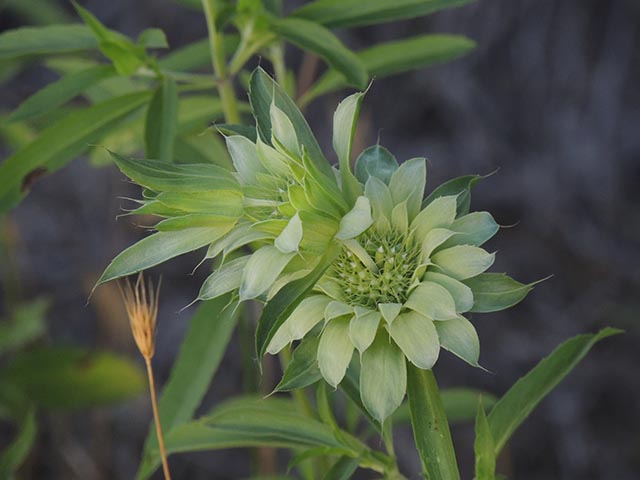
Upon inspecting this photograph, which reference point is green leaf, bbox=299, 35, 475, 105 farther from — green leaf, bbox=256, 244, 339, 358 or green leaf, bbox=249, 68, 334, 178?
green leaf, bbox=256, 244, 339, 358

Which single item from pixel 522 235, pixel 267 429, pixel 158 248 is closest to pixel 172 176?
pixel 158 248

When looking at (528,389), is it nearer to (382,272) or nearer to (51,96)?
(382,272)

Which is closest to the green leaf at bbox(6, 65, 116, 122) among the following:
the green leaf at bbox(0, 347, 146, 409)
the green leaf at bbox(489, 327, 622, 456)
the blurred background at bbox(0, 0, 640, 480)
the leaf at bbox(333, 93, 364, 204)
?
the leaf at bbox(333, 93, 364, 204)

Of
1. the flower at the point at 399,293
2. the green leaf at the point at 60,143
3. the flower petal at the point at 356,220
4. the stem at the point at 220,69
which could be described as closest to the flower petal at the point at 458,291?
A: the flower at the point at 399,293

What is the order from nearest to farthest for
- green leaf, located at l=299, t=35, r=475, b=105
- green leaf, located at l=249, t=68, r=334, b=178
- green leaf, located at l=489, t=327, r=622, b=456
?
green leaf, located at l=249, t=68, r=334, b=178 < green leaf, located at l=489, t=327, r=622, b=456 < green leaf, located at l=299, t=35, r=475, b=105

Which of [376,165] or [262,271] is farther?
[376,165]

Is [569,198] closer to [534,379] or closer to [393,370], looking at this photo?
[534,379]
